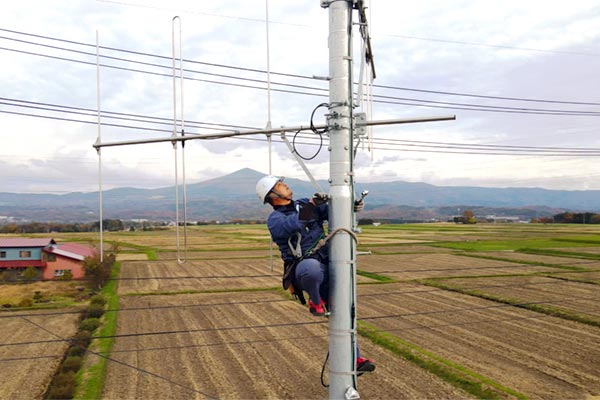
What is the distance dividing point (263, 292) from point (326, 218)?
3179cm

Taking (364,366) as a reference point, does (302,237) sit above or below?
above

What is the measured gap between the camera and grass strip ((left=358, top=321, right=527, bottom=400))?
1574 centimetres

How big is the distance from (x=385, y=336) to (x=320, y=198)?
1879cm

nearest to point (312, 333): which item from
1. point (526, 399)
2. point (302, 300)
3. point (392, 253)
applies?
point (526, 399)

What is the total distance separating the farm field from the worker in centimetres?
1051

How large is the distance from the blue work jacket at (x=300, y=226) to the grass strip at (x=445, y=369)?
12.0 m

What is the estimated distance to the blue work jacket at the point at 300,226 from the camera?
631 centimetres

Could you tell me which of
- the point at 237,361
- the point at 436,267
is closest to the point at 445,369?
the point at 237,361

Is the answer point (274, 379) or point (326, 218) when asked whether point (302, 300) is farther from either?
point (274, 379)

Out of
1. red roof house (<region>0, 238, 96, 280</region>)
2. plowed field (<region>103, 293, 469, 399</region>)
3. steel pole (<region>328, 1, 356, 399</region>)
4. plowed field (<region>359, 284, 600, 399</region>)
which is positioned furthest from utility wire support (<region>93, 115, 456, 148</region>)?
red roof house (<region>0, 238, 96, 280</region>)

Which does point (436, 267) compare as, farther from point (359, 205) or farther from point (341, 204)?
point (341, 204)

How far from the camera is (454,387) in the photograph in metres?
16.3

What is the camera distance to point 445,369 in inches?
704

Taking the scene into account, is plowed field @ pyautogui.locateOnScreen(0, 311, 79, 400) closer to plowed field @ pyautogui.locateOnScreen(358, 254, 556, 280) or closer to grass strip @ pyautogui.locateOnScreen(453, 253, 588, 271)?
plowed field @ pyautogui.locateOnScreen(358, 254, 556, 280)
